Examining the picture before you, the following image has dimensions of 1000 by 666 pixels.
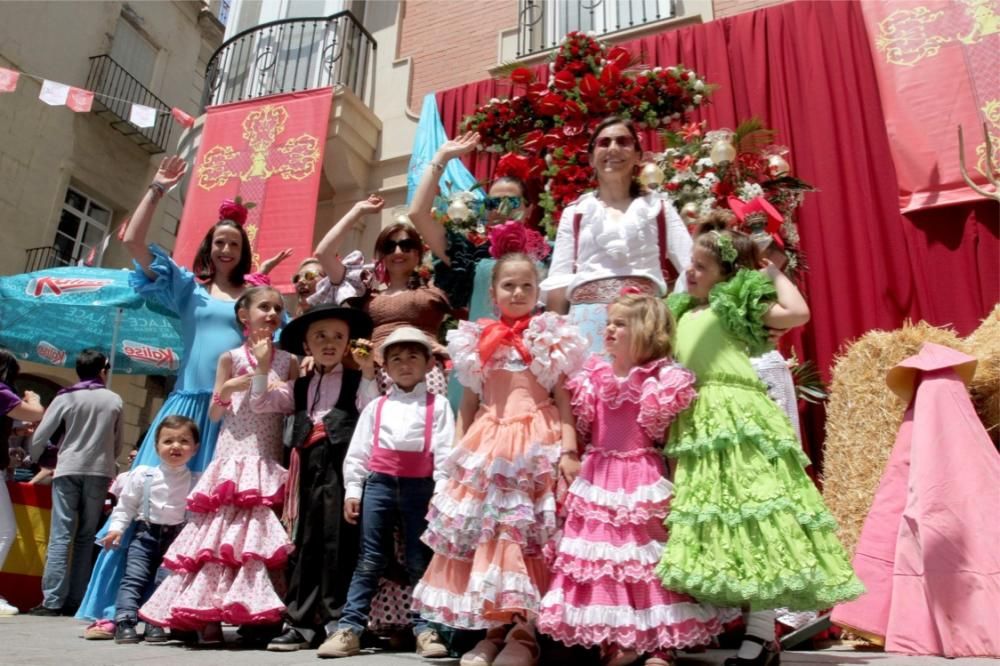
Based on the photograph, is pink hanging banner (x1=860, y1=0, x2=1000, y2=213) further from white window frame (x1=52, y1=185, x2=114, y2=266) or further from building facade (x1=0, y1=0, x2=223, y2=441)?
white window frame (x1=52, y1=185, x2=114, y2=266)

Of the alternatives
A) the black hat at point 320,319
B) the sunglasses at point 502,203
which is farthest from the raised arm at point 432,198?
the black hat at point 320,319

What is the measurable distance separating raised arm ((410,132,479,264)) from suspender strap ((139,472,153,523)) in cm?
171

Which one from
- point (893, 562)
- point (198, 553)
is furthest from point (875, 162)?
point (198, 553)

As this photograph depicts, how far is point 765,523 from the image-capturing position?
214cm

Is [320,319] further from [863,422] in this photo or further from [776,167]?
[863,422]

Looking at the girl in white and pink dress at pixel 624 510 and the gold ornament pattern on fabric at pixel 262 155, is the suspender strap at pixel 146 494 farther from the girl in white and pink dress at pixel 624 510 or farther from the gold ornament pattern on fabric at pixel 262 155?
the gold ornament pattern on fabric at pixel 262 155

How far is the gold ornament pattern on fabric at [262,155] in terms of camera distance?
26.8ft

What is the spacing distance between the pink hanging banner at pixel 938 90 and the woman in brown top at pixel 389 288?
414cm

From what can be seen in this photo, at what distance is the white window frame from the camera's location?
13070 mm

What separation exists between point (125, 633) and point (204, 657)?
2.58 ft

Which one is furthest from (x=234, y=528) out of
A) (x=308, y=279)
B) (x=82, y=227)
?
(x=82, y=227)

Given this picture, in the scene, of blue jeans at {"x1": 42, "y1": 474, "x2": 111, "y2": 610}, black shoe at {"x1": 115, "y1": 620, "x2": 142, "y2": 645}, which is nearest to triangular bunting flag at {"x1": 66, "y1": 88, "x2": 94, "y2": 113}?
blue jeans at {"x1": 42, "y1": 474, "x2": 111, "y2": 610}

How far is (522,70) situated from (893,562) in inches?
127

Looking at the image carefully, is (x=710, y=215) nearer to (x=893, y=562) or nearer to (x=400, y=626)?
(x=893, y=562)
